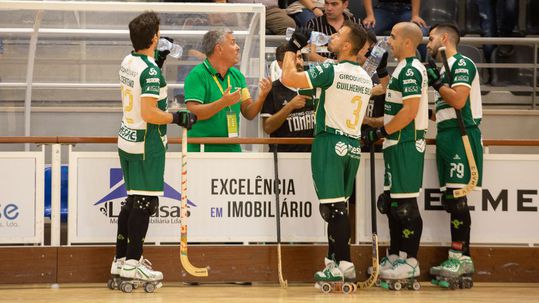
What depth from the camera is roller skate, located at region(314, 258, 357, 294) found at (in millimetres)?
7230

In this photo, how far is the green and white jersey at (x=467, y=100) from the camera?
761 cm

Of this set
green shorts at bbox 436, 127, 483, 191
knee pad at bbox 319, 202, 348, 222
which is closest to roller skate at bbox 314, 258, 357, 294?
knee pad at bbox 319, 202, 348, 222

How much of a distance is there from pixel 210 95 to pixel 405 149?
4.43 ft

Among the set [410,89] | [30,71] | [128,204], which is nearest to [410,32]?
[410,89]

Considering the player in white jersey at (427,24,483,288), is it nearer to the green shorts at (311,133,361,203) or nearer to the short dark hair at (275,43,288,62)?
the green shorts at (311,133,361,203)

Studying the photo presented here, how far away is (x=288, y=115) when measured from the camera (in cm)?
789

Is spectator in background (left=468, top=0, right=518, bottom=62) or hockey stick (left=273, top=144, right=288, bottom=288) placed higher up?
spectator in background (left=468, top=0, right=518, bottom=62)

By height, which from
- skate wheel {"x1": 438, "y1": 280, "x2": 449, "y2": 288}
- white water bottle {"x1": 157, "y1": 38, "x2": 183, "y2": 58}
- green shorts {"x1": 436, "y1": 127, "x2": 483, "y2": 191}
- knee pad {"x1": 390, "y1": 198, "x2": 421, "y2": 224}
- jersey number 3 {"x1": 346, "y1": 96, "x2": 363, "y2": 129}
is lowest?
skate wheel {"x1": 438, "y1": 280, "x2": 449, "y2": 288}

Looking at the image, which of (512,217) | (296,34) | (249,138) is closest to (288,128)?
(249,138)

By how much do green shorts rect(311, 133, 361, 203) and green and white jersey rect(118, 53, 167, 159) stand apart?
979mm

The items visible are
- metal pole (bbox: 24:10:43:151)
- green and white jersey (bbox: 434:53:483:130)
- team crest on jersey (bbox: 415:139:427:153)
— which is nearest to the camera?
team crest on jersey (bbox: 415:139:427:153)

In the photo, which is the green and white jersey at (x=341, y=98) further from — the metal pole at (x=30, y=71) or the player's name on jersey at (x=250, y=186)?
the metal pole at (x=30, y=71)

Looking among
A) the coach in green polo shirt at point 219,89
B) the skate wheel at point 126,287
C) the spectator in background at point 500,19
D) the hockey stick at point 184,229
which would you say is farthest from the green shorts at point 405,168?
the spectator in background at point 500,19

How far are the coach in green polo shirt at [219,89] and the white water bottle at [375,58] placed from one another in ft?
2.18
